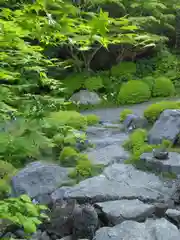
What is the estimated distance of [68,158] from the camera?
6527mm

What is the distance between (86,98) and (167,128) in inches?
227

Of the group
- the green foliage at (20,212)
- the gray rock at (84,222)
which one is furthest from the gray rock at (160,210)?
the green foliage at (20,212)

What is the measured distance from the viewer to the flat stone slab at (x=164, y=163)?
598 centimetres

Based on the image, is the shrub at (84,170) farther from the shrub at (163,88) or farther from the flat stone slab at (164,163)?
the shrub at (163,88)

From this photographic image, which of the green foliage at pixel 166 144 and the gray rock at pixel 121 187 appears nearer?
the gray rock at pixel 121 187

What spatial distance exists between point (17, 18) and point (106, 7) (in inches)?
521

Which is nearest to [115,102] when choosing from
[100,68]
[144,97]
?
[144,97]

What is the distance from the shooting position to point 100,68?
15.6 meters

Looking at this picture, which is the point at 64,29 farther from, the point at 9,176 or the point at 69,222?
the point at 9,176

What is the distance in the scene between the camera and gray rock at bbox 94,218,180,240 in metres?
4.09

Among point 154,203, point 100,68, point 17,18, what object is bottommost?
point 100,68

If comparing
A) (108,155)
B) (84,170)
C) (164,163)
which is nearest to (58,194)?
(84,170)

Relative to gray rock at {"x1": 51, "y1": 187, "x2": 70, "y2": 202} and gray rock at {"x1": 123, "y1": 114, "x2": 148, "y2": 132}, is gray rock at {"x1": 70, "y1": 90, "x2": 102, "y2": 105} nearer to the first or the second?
gray rock at {"x1": 123, "y1": 114, "x2": 148, "y2": 132}

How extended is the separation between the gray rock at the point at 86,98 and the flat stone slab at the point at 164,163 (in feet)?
21.0
